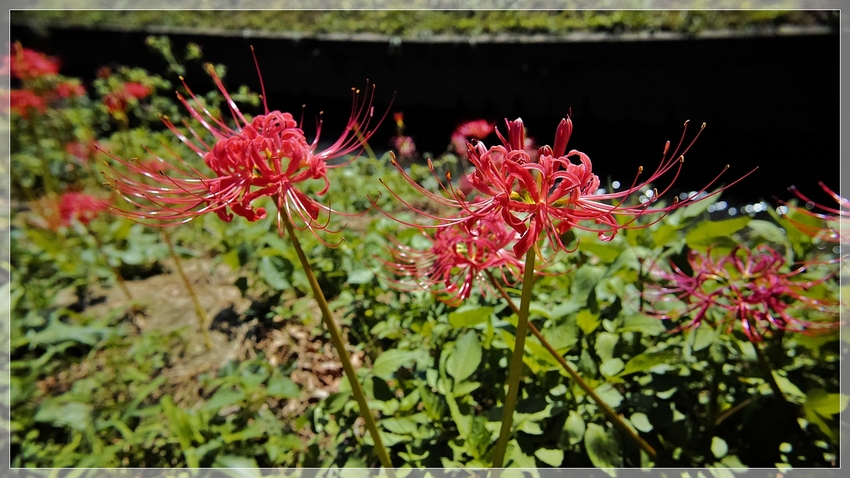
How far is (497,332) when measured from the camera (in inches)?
55.6

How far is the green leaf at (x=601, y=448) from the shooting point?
3.90 feet

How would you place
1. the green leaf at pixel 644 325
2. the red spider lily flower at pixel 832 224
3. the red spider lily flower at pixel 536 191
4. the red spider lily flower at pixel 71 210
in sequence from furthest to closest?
the red spider lily flower at pixel 71 210 → the green leaf at pixel 644 325 → the red spider lily flower at pixel 832 224 → the red spider lily flower at pixel 536 191

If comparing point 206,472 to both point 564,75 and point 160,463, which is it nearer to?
point 160,463

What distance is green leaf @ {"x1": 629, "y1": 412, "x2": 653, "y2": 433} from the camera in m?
1.24

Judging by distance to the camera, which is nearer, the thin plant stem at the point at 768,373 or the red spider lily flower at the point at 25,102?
the thin plant stem at the point at 768,373

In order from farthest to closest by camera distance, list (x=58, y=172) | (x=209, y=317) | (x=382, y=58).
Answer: (x=382, y=58), (x=58, y=172), (x=209, y=317)

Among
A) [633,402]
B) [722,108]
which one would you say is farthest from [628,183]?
[633,402]

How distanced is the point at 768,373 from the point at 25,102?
3.94 metres

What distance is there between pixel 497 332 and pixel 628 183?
2942 mm

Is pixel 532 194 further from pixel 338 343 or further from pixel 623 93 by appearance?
pixel 623 93

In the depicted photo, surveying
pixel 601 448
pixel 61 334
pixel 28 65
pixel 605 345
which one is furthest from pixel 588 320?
pixel 28 65

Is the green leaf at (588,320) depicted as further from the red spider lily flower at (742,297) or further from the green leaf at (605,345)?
the red spider lily flower at (742,297)

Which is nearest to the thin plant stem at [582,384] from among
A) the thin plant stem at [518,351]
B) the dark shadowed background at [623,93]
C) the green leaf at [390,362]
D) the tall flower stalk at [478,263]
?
the tall flower stalk at [478,263]

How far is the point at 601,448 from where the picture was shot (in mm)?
1204
